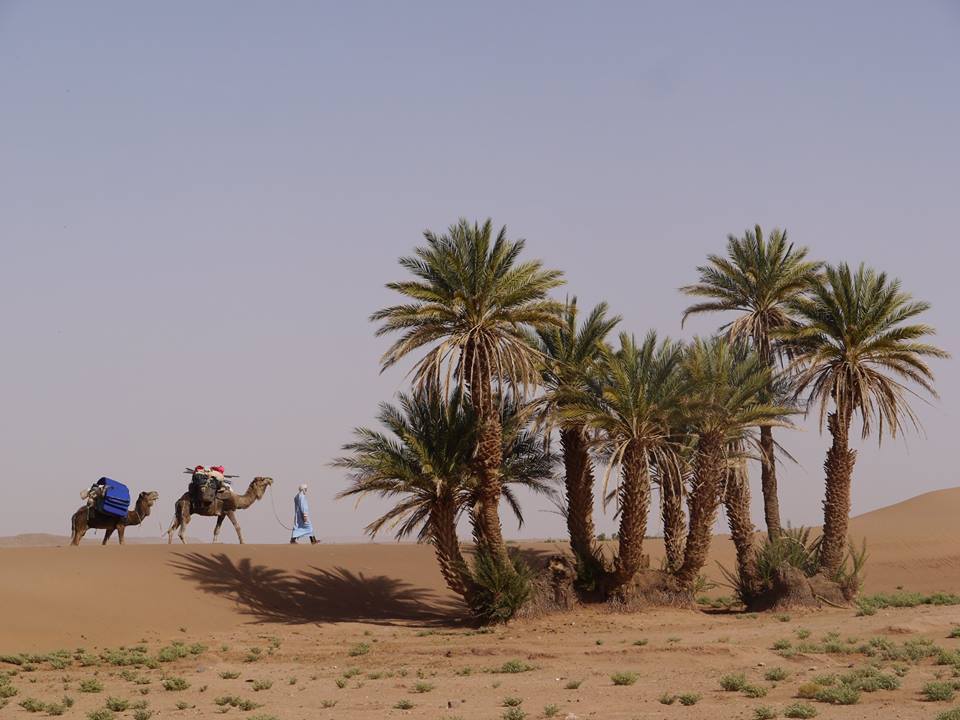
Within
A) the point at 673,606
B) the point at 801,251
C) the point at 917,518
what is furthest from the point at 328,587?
the point at 917,518

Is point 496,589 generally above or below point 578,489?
below

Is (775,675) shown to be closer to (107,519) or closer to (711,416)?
(711,416)

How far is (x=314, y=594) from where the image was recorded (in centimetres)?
3553

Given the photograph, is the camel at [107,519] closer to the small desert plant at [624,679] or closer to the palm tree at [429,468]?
the palm tree at [429,468]

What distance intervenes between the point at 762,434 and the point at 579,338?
24.8 feet

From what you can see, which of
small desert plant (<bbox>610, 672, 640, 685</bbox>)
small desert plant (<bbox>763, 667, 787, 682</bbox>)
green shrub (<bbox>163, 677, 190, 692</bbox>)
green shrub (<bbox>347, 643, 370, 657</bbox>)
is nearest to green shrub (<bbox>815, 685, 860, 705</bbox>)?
small desert plant (<bbox>763, 667, 787, 682</bbox>)

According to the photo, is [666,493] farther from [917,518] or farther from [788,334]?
[917,518]

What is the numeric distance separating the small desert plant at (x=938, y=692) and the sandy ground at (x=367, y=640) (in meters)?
0.36

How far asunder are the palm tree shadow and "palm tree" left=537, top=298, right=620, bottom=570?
4307mm

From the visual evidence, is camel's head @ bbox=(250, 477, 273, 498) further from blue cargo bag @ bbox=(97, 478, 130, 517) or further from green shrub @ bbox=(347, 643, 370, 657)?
A: green shrub @ bbox=(347, 643, 370, 657)

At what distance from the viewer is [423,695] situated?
68.4 ft

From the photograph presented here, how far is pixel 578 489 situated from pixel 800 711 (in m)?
16.9

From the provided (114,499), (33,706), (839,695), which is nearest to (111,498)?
(114,499)

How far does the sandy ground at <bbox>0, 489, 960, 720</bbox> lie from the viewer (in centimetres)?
2002
